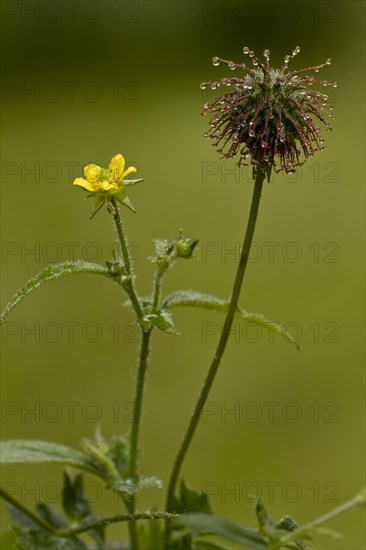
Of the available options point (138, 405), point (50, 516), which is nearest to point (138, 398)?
point (138, 405)

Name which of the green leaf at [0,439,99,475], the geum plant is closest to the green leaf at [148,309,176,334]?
the geum plant

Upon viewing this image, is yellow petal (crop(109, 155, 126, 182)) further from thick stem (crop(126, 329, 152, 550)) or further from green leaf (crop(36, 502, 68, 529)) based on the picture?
green leaf (crop(36, 502, 68, 529))

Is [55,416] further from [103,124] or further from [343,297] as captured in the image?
[103,124]

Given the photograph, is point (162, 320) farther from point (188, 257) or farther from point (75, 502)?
point (75, 502)

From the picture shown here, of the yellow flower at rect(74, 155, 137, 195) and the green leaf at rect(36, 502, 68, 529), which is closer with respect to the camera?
the yellow flower at rect(74, 155, 137, 195)

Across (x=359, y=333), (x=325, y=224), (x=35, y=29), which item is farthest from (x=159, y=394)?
(x=35, y=29)

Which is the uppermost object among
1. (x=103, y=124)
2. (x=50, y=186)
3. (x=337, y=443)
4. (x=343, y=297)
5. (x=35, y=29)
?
(x=35, y=29)

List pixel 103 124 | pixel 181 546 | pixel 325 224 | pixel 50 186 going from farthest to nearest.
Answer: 1. pixel 103 124
2. pixel 50 186
3. pixel 325 224
4. pixel 181 546
